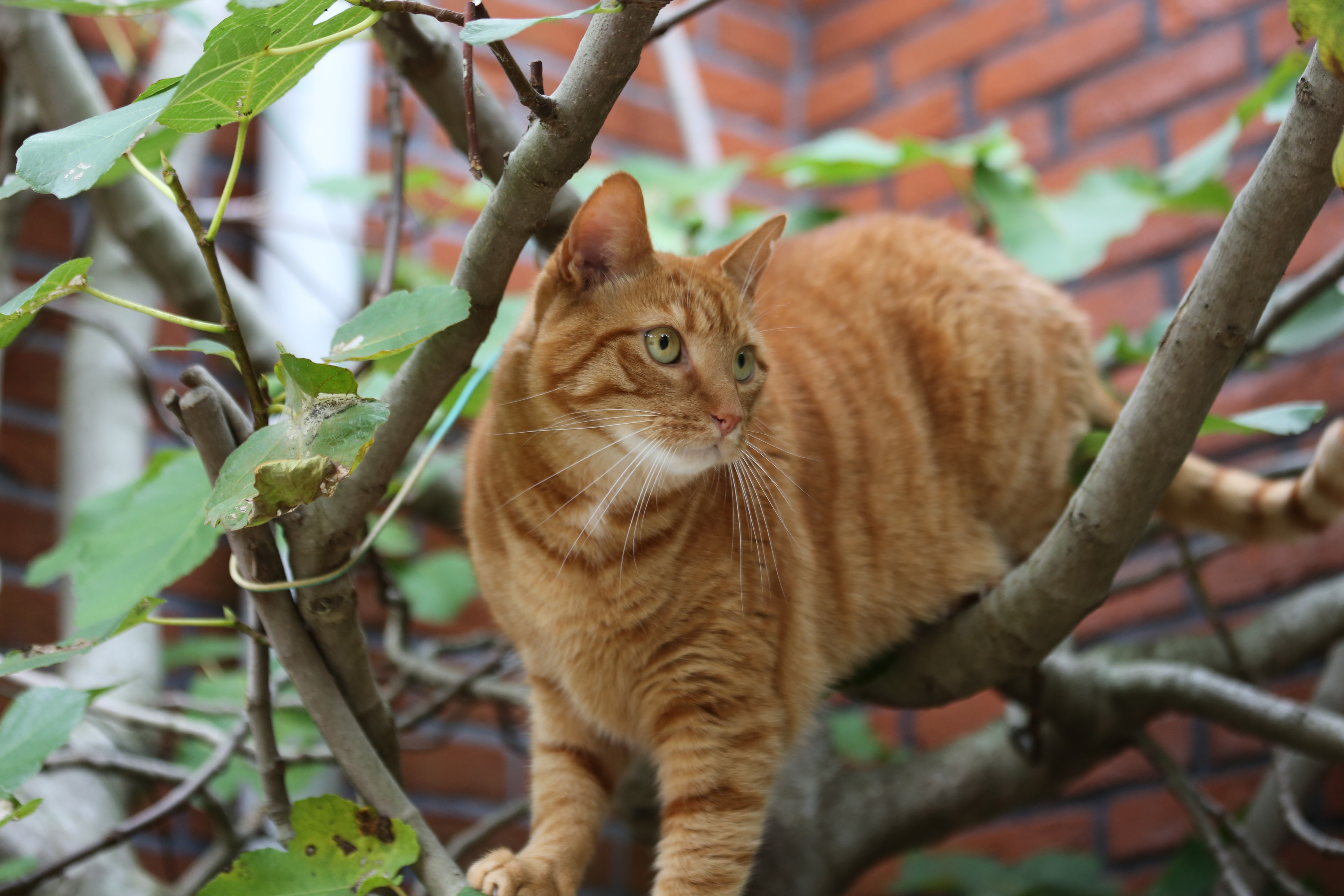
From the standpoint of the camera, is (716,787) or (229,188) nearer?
(229,188)

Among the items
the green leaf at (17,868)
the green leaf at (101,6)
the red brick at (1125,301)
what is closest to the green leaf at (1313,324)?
the red brick at (1125,301)

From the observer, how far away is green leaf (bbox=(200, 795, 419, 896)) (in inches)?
31.2

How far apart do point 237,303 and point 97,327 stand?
211 mm

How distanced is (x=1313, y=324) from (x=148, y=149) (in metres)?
1.51

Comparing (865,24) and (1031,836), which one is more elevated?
(865,24)

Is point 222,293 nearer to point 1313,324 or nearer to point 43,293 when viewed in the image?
point 43,293

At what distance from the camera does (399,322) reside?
0.73 meters

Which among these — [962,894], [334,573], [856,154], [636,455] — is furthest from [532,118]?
[962,894]

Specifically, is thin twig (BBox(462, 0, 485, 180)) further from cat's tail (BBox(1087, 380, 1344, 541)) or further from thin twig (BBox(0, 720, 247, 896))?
cat's tail (BBox(1087, 380, 1344, 541))

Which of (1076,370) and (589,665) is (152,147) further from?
(1076,370)

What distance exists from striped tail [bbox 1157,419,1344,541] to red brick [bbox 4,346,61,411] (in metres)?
1.82

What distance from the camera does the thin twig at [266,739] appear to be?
0.88 meters

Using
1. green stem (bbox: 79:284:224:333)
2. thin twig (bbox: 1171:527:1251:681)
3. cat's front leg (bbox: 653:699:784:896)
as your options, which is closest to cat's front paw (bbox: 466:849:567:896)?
cat's front leg (bbox: 653:699:784:896)

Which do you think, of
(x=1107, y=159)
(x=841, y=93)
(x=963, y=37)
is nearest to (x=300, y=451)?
(x=1107, y=159)
